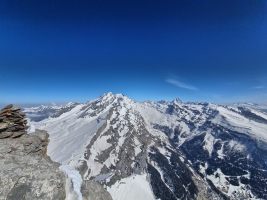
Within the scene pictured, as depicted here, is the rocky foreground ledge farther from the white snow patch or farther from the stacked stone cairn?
the white snow patch

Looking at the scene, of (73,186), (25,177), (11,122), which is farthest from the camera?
(11,122)

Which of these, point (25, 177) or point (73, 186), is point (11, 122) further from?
point (73, 186)

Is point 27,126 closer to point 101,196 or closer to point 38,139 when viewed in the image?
point 38,139

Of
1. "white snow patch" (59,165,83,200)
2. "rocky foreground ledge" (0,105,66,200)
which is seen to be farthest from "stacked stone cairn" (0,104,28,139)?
"white snow patch" (59,165,83,200)

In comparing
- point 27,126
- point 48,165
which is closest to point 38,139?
point 27,126

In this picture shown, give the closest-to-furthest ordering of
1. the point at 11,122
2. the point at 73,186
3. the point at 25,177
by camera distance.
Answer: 1. the point at 25,177
2. the point at 73,186
3. the point at 11,122

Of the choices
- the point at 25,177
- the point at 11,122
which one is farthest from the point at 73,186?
the point at 11,122

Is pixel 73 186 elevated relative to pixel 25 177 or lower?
lower

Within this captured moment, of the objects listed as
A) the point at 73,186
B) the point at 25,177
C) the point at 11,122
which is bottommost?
the point at 73,186

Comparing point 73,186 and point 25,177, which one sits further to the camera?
point 73,186
